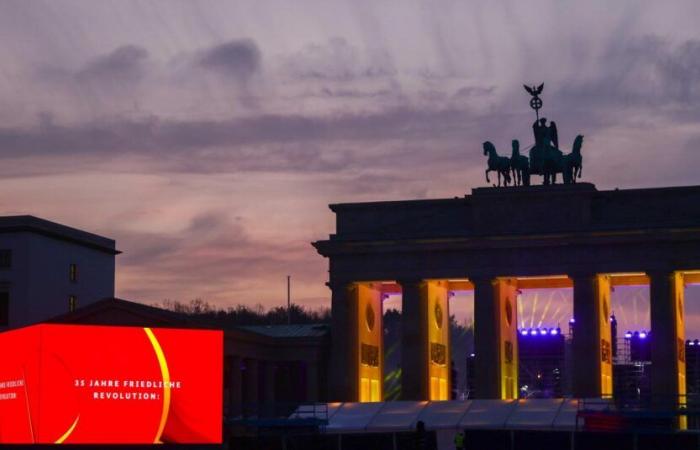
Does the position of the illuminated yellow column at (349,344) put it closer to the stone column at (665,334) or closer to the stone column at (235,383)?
the stone column at (235,383)

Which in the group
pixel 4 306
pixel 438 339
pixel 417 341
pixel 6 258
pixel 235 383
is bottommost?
pixel 235 383

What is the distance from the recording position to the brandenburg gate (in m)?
92.2

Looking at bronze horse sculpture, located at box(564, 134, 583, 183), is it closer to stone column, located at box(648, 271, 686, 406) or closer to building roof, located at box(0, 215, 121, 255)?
stone column, located at box(648, 271, 686, 406)

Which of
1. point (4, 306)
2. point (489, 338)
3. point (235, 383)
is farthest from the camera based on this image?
point (4, 306)

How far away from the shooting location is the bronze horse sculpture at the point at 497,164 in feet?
312

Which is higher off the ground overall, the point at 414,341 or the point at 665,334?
the point at 665,334

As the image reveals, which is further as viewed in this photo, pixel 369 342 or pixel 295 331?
pixel 295 331

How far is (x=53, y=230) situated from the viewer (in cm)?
11675

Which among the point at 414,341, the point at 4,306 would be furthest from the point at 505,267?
the point at 4,306

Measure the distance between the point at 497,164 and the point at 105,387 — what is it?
31.1 metres

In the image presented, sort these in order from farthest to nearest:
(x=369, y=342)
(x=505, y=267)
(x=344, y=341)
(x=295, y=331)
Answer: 1. (x=295, y=331)
2. (x=369, y=342)
3. (x=344, y=341)
4. (x=505, y=267)

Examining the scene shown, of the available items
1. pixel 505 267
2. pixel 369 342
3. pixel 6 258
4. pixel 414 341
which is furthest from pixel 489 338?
pixel 6 258

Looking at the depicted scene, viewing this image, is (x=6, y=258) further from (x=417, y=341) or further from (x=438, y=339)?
(x=417, y=341)

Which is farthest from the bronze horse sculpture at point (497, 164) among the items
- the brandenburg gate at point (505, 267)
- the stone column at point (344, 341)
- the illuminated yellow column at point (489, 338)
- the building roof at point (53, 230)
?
the building roof at point (53, 230)
